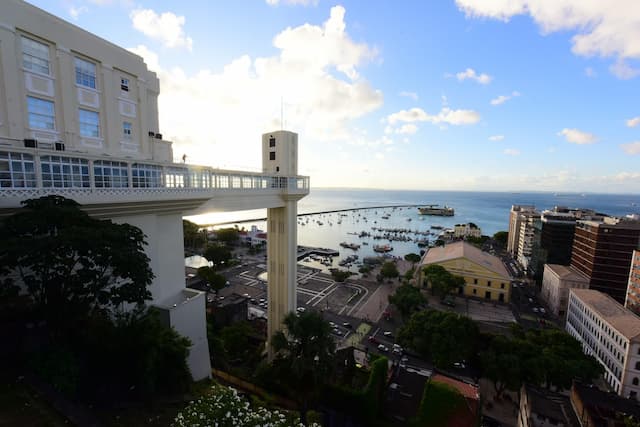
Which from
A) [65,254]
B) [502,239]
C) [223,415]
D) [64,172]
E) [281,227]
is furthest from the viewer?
[502,239]

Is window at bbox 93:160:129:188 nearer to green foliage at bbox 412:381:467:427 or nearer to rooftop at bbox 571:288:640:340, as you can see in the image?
green foliage at bbox 412:381:467:427

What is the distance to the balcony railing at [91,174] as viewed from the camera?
30.8 feet

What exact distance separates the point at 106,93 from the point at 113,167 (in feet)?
21.7

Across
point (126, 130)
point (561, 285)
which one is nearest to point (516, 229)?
point (561, 285)

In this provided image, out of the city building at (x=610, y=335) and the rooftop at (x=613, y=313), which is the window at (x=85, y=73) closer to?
the city building at (x=610, y=335)

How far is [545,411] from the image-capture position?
18.0 m

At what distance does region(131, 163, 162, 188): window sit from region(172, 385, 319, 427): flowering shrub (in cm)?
958

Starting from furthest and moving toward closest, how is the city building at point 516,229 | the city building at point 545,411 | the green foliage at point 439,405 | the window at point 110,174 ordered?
the city building at point 516,229, the city building at point 545,411, the green foliage at point 439,405, the window at point 110,174

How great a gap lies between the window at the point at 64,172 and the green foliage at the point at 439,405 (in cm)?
2004

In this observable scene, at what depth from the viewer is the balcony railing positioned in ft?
30.8

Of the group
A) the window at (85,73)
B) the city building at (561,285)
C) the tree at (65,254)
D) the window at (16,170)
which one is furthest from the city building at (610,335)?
the window at (85,73)

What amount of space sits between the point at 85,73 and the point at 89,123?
2.53 m

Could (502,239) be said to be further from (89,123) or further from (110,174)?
(89,123)

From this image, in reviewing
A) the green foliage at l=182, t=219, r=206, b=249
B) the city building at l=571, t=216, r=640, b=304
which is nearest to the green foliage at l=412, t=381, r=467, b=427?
the city building at l=571, t=216, r=640, b=304
